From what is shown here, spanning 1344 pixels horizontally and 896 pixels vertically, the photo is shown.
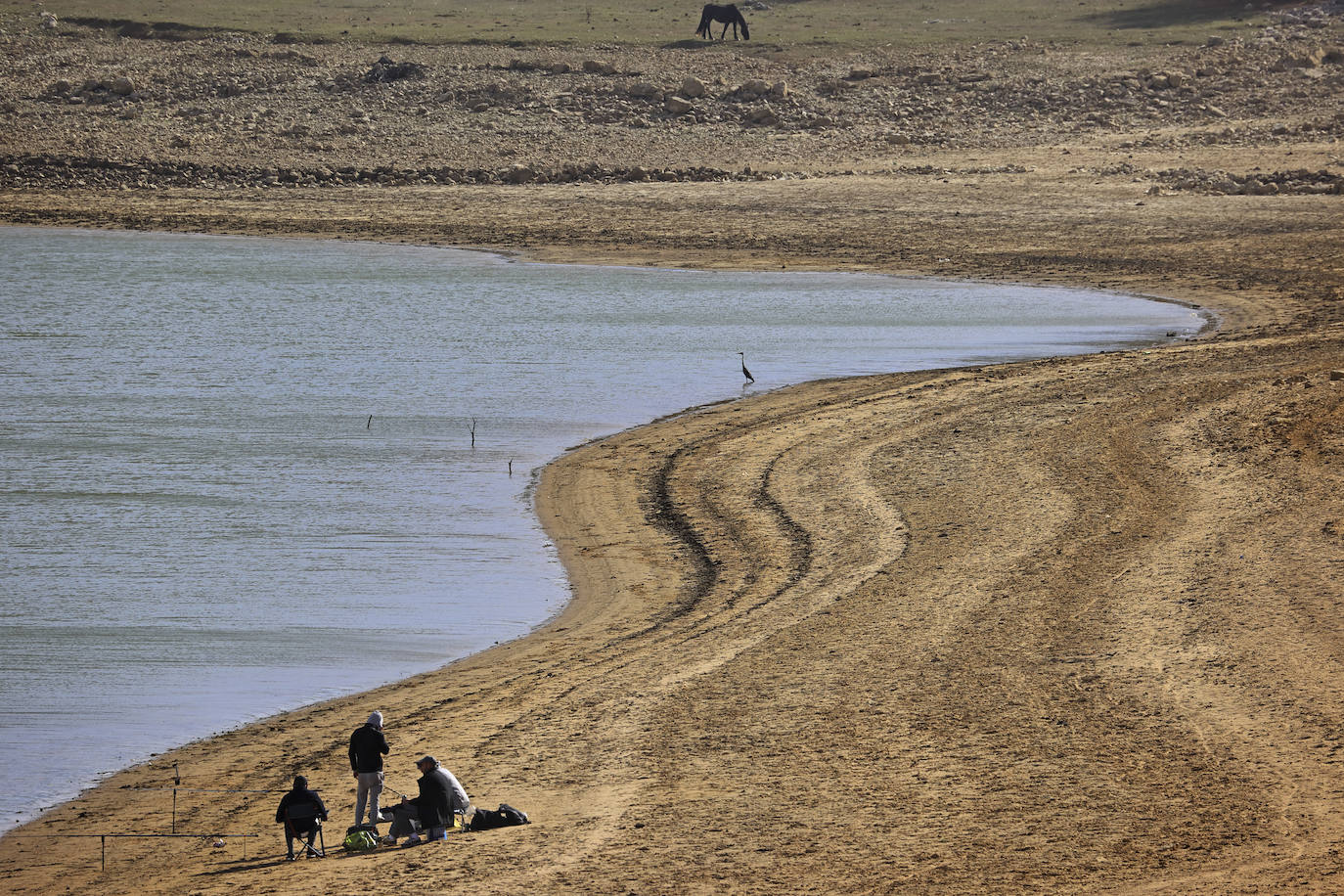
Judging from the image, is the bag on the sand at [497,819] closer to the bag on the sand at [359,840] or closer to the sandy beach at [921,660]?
the sandy beach at [921,660]

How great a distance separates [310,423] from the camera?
77.6 feet

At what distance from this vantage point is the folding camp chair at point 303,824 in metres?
10.1

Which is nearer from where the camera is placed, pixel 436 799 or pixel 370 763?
pixel 436 799

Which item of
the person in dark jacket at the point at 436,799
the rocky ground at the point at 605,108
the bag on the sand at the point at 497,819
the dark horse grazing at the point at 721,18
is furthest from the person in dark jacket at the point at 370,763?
the dark horse grazing at the point at 721,18

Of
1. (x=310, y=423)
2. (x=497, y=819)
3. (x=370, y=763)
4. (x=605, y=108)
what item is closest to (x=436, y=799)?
(x=497, y=819)

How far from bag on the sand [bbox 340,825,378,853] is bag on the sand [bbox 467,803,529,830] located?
632 millimetres

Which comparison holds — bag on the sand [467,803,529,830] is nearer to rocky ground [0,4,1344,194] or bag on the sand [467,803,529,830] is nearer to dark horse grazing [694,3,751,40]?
rocky ground [0,4,1344,194]

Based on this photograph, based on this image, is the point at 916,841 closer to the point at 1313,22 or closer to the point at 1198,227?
the point at 1198,227

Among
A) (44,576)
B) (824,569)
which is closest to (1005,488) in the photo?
(824,569)

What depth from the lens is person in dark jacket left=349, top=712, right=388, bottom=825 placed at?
411 inches

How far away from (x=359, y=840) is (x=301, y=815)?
0.42 meters

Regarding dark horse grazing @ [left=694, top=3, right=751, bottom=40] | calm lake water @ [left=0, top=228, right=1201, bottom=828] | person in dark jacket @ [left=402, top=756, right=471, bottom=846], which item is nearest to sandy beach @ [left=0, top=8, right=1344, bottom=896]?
person in dark jacket @ [left=402, top=756, right=471, bottom=846]

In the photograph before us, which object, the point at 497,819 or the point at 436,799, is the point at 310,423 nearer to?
the point at 436,799

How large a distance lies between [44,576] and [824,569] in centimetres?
783
